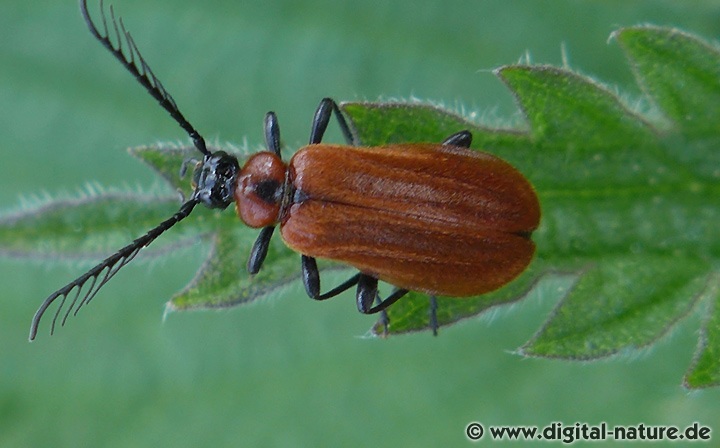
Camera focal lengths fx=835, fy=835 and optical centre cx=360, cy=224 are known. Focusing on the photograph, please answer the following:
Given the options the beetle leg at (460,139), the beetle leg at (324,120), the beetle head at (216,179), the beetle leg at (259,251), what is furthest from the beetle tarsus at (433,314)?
the beetle head at (216,179)

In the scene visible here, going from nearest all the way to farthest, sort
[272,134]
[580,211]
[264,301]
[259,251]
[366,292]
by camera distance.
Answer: [259,251] → [580,211] → [366,292] → [272,134] → [264,301]

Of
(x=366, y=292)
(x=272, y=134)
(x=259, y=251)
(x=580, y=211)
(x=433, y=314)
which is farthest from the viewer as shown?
(x=272, y=134)

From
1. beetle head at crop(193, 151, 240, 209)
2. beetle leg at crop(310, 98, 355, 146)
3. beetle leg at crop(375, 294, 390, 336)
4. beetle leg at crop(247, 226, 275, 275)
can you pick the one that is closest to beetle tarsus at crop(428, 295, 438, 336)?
beetle leg at crop(375, 294, 390, 336)

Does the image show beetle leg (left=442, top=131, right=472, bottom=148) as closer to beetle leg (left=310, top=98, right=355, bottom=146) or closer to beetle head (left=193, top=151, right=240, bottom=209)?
beetle leg (left=310, top=98, right=355, bottom=146)

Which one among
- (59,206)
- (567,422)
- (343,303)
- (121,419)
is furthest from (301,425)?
(59,206)

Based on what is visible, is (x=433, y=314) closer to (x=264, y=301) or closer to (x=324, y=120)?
(x=324, y=120)

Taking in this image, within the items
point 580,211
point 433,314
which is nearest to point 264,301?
point 433,314
